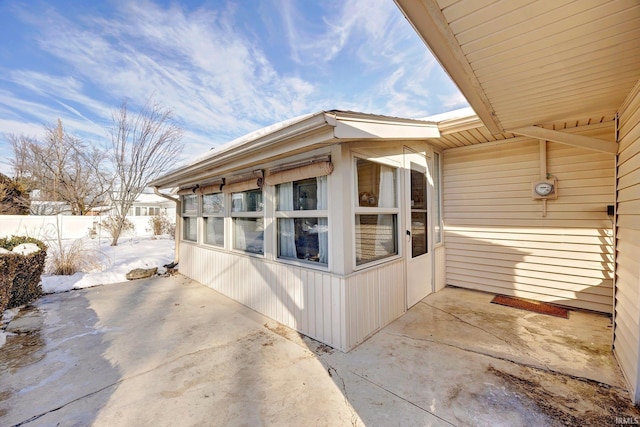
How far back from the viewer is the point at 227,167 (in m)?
3.95

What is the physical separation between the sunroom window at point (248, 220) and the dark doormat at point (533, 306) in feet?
12.5

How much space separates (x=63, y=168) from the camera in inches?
482

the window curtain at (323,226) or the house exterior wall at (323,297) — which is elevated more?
the window curtain at (323,226)

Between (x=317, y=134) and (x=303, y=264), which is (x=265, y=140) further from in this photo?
(x=303, y=264)

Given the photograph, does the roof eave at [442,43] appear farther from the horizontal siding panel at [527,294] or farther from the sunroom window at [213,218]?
the sunroom window at [213,218]

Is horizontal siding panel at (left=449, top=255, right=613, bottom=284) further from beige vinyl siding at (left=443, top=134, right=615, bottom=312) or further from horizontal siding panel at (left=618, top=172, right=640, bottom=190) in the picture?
horizontal siding panel at (left=618, top=172, right=640, bottom=190)

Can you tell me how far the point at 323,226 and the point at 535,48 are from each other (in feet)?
7.27

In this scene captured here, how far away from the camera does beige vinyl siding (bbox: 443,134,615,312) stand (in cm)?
347

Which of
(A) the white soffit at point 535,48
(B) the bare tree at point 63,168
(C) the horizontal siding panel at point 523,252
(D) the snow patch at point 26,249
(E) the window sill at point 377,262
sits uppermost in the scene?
(B) the bare tree at point 63,168

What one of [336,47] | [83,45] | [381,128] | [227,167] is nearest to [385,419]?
[381,128]

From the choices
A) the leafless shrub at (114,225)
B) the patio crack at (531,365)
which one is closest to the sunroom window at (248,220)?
the patio crack at (531,365)

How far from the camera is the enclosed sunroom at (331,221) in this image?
264 cm

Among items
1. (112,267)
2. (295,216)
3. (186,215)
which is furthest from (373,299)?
(112,267)

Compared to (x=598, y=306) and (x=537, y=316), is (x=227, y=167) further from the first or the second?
(x=598, y=306)
